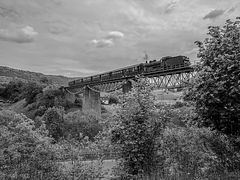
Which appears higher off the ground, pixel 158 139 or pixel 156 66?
→ pixel 156 66

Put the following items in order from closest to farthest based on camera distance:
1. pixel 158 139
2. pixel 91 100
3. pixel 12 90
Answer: pixel 158 139, pixel 91 100, pixel 12 90

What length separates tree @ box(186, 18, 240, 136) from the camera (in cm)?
559

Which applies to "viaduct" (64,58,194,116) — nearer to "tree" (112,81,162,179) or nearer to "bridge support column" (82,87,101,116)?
"bridge support column" (82,87,101,116)

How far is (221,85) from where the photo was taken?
18.2 ft

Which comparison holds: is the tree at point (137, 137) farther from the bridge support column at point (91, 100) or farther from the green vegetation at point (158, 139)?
the bridge support column at point (91, 100)

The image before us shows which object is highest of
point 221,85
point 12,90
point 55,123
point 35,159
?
point 12,90

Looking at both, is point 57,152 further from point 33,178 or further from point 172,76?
point 172,76

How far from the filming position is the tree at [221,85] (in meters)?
5.59

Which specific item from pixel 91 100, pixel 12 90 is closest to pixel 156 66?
pixel 91 100


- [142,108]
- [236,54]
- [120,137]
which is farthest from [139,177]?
[236,54]

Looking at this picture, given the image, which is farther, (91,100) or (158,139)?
(91,100)

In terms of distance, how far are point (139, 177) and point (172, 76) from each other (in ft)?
66.6

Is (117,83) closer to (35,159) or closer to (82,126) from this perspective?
(82,126)

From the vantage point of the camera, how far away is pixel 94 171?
565cm
